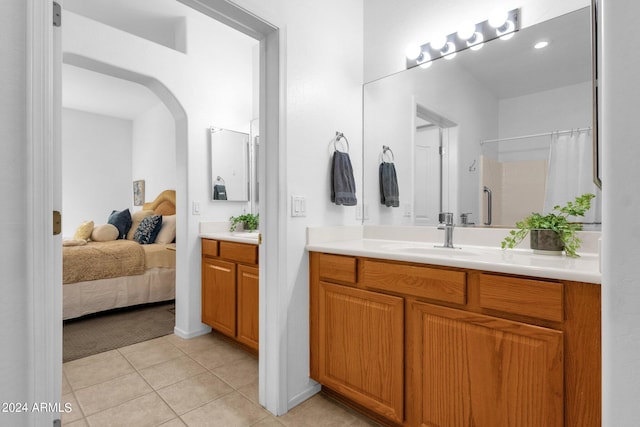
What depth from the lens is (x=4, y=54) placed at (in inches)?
34.3

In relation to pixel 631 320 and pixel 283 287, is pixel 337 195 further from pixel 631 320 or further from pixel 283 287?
pixel 631 320

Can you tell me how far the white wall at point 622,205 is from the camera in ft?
1.25

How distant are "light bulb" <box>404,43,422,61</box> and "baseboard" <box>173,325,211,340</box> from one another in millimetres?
2577

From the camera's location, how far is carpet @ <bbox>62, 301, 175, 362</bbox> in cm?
245

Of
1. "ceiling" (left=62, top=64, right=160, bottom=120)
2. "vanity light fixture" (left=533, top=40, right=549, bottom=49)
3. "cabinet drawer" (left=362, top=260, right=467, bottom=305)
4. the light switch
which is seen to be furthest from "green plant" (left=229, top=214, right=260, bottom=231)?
"ceiling" (left=62, top=64, right=160, bottom=120)

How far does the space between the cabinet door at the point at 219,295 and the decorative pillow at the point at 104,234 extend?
6.60 ft

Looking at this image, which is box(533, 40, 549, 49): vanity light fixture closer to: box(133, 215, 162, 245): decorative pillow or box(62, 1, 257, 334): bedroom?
box(62, 1, 257, 334): bedroom

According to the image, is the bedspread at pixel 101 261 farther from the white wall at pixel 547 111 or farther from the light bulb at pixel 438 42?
the white wall at pixel 547 111

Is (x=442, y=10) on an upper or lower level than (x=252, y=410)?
upper

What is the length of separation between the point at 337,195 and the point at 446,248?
0.68 meters

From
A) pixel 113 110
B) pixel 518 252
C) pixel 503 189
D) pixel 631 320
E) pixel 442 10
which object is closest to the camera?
pixel 631 320

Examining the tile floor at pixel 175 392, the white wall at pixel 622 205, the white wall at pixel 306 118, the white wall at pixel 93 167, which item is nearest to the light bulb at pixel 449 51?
the white wall at pixel 306 118

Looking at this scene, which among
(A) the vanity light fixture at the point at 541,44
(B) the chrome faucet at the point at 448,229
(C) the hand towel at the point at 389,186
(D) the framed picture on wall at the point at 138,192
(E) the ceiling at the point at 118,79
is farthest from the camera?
(D) the framed picture on wall at the point at 138,192

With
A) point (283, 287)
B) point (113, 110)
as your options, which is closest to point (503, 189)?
point (283, 287)
